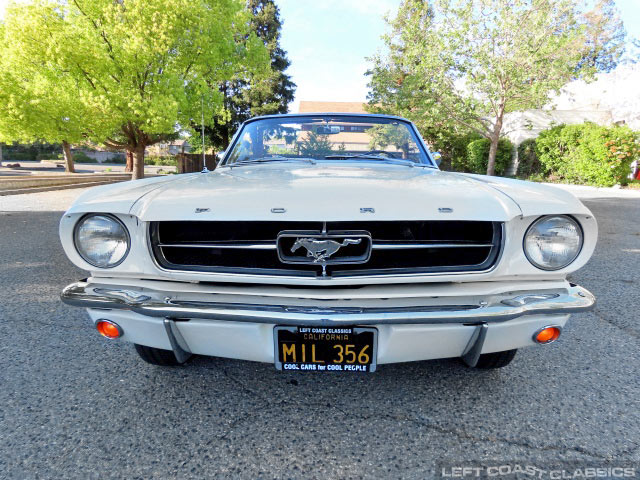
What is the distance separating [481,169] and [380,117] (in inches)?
659

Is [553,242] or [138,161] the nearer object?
[553,242]

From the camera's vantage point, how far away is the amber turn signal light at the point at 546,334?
1.60 m

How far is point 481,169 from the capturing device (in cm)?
1797

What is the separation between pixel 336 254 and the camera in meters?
1.60

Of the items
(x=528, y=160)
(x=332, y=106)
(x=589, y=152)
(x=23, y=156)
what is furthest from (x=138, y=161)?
(x=23, y=156)

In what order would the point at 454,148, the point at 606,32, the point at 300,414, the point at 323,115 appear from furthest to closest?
the point at 606,32, the point at 454,148, the point at 323,115, the point at 300,414

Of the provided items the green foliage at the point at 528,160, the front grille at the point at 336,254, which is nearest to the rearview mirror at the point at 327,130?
the front grille at the point at 336,254

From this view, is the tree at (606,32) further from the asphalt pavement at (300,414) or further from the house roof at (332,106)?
the asphalt pavement at (300,414)

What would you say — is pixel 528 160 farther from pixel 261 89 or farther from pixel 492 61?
pixel 261 89

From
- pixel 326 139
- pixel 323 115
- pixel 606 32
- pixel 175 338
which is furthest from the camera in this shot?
pixel 606 32

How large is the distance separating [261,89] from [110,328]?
2511cm

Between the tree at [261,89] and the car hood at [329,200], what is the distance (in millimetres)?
22032

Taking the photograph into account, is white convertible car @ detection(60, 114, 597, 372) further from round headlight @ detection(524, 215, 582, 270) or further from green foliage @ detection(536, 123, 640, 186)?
green foliage @ detection(536, 123, 640, 186)

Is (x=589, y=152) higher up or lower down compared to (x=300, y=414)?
higher up
